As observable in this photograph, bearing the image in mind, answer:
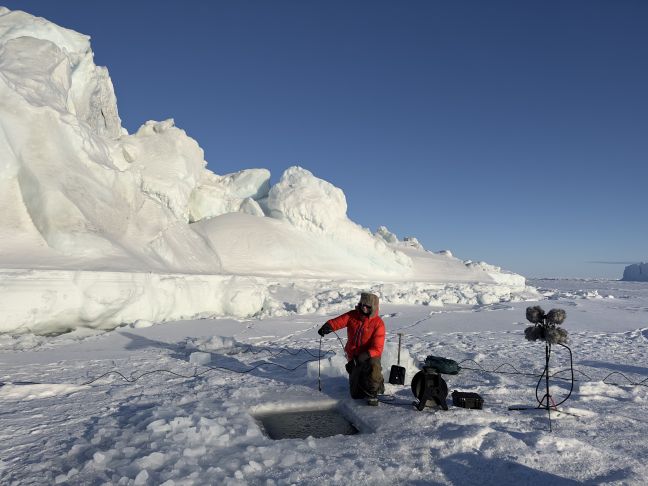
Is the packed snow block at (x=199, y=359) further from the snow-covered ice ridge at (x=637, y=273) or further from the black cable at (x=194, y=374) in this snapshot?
the snow-covered ice ridge at (x=637, y=273)

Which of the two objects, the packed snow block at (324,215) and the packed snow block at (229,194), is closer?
the packed snow block at (229,194)

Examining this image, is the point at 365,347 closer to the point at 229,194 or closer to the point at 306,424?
the point at 306,424

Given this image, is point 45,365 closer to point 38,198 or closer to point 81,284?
point 81,284

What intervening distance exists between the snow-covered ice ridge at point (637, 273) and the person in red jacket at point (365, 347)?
91.3 m

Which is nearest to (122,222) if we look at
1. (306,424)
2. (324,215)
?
(306,424)

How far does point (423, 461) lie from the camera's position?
11.3 ft

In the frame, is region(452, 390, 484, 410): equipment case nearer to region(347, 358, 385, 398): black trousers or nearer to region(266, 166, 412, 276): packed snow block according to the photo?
region(347, 358, 385, 398): black trousers

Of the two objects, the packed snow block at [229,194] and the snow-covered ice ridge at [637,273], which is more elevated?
the packed snow block at [229,194]

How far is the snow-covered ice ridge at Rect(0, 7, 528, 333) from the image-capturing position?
10.5 meters

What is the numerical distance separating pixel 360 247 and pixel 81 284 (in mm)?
18616

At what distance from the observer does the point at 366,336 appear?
202 inches

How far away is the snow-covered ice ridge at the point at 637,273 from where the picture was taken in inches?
3051

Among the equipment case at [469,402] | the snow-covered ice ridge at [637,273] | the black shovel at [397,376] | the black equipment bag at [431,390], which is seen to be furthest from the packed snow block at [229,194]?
the snow-covered ice ridge at [637,273]

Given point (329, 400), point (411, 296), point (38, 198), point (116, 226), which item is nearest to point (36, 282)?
point (38, 198)
